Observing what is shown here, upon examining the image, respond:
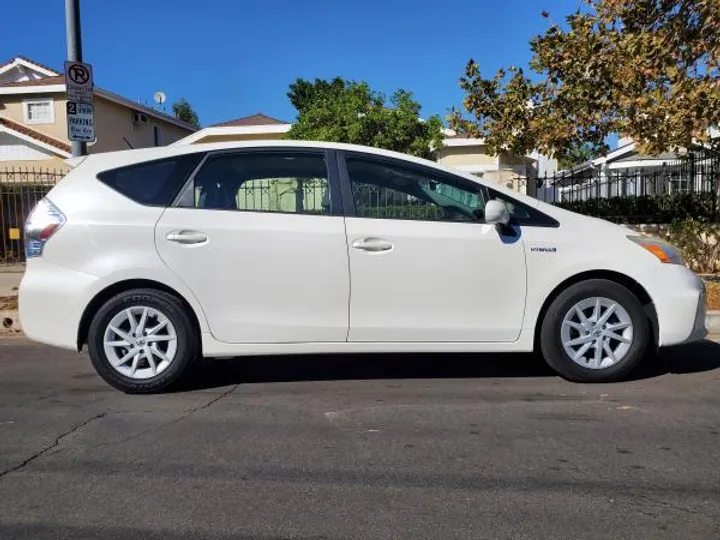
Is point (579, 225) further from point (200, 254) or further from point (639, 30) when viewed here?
point (639, 30)

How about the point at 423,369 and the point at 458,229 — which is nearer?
the point at 458,229

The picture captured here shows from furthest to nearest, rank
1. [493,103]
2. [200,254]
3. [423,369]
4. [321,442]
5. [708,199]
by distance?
[708,199], [493,103], [423,369], [200,254], [321,442]

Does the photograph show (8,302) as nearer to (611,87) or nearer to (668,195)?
(611,87)

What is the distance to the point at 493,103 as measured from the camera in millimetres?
10969

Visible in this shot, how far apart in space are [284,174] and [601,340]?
8.95 feet

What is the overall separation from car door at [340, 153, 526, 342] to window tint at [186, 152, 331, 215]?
0.26m

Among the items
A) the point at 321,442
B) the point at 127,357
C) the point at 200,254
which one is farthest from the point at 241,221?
the point at 321,442

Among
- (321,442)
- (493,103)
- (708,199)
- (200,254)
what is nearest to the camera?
(321,442)

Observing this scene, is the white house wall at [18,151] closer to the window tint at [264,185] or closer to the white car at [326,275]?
the white car at [326,275]

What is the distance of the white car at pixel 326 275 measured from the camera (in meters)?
5.08

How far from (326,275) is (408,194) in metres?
0.92

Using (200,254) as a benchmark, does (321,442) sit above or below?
below

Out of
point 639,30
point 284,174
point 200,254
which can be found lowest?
point 200,254

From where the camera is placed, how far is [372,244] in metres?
5.11
